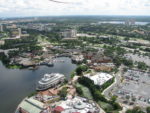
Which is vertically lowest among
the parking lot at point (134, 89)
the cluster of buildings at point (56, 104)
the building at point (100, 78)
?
the parking lot at point (134, 89)

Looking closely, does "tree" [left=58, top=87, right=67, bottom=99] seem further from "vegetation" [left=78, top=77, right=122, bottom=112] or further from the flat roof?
"vegetation" [left=78, top=77, right=122, bottom=112]

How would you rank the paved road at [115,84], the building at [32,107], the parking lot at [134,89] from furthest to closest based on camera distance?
the paved road at [115,84] < the parking lot at [134,89] < the building at [32,107]

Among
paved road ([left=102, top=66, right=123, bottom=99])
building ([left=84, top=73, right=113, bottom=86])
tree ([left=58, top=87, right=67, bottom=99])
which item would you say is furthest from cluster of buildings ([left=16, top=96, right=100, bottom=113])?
building ([left=84, top=73, right=113, bottom=86])

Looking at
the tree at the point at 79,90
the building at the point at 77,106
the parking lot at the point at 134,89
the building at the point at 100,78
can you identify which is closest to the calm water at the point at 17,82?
the building at the point at 100,78

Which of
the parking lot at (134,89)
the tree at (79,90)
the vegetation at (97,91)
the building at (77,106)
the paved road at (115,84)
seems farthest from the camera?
the paved road at (115,84)

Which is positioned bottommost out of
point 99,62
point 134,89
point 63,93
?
point 134,89

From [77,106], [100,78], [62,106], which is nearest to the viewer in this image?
[77,106]

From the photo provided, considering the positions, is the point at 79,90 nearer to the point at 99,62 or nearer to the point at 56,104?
the point at 56,104

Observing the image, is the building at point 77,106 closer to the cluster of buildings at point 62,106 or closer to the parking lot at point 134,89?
the cluster of buildings at point 62,106

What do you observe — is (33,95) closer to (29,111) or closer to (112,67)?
(29,111)

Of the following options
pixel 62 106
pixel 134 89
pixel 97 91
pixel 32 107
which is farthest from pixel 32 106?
pixel 134 89
